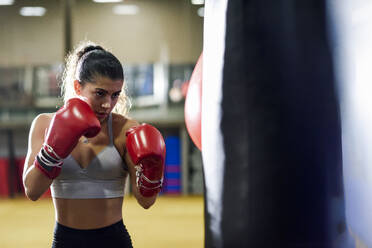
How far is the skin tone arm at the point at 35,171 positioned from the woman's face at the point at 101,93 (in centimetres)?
15

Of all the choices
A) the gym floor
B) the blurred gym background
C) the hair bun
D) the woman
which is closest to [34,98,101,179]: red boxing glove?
the woman

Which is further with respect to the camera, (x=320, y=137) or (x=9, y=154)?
(x=9, y=154)

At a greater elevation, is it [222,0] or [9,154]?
[222,0]

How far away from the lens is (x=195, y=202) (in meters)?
5.52

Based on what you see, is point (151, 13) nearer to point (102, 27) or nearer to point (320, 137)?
point (102, 27)

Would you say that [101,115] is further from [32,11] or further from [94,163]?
[32,11]

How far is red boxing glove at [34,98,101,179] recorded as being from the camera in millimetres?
1167

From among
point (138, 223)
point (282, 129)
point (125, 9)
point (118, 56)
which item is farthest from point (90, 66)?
point (125, 9)

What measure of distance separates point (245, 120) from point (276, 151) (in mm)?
115

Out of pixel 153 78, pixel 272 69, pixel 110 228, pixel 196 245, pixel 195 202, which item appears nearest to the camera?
pixel 272 69

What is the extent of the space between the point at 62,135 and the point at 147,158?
235 mm

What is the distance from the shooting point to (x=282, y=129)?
47.1 inches

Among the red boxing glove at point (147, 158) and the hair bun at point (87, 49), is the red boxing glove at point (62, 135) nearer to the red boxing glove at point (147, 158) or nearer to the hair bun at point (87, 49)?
the red boxing glove at point (147, 158)

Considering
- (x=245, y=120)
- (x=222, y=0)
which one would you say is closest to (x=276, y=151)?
(x=245, y=120)
